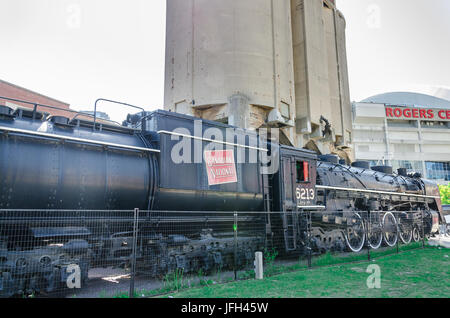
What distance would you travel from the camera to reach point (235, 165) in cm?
865

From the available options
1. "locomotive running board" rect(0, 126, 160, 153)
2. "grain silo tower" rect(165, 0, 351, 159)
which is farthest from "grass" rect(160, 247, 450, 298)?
"grain silo tower" rect(165, 0, 351, 159)

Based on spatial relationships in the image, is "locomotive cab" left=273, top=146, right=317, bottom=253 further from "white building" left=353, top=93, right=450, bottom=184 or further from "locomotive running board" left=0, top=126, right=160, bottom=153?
"white building" left=353, top=93, right=450, bottom=184

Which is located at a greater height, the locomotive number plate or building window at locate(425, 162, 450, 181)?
building window at locate(425, 162, 450, 181)

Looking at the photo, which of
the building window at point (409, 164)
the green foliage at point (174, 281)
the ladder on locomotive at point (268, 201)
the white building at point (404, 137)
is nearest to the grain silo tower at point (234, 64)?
the ladder on locomotive at point (268, 201)

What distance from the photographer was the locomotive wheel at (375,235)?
12.9 m

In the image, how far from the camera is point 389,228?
13688 mm

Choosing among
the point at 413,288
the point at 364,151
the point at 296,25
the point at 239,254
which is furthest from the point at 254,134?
the point at 364,151

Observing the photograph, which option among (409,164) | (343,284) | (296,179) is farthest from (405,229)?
(409,164)

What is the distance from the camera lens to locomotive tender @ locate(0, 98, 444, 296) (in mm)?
5523

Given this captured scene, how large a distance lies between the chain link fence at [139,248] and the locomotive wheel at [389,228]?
2.34m

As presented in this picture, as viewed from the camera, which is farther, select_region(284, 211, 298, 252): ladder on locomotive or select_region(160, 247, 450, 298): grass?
select_region(284, 211, 298, 252): ladder on locomotive

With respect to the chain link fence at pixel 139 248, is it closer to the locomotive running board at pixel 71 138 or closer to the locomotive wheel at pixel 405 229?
the locomotive running board at pixel 71 138

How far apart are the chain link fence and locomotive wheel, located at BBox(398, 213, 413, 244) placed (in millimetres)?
3852

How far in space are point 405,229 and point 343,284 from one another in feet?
31.6
